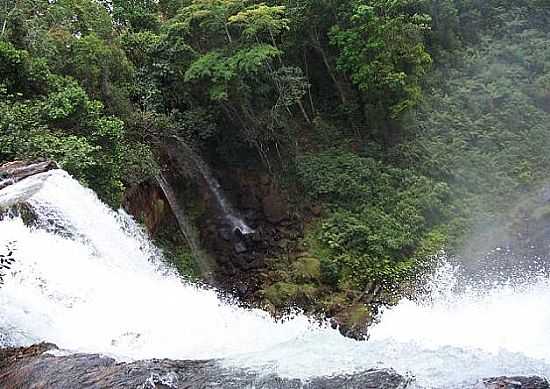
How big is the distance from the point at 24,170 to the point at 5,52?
3.43 m

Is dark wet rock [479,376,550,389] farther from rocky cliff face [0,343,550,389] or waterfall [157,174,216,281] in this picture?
waterfall [157,174,216,281]

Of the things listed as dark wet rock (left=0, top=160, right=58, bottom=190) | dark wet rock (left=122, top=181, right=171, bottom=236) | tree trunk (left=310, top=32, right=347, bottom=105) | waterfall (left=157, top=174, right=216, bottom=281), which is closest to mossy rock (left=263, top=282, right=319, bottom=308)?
waterfall (left=157, top=174, right=216, bottom=281)

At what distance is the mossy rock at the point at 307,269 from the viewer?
1172 centimetres

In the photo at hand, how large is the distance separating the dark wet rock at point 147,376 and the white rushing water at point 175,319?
18 centimetres

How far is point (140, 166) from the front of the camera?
11562 mm

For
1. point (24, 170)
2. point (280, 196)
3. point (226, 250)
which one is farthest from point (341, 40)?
point (24, 170)

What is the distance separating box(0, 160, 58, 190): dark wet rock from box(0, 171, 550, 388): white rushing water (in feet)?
0.82

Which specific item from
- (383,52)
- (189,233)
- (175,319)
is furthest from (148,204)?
(383,52)

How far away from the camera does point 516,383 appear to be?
4105 millimetres

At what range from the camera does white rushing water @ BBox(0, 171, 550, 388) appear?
5047 mm

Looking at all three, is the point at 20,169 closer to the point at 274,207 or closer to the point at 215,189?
the point at 215,189

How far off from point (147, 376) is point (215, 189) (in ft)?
30.1

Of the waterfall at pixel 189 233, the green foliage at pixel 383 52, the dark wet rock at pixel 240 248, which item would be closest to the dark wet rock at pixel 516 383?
the waterfall at pixel 189 233

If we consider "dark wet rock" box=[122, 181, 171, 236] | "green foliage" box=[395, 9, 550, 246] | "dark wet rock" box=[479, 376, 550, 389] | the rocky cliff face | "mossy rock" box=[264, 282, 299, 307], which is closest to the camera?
"dark wet rock" box=[479, 376, 550, 389]
